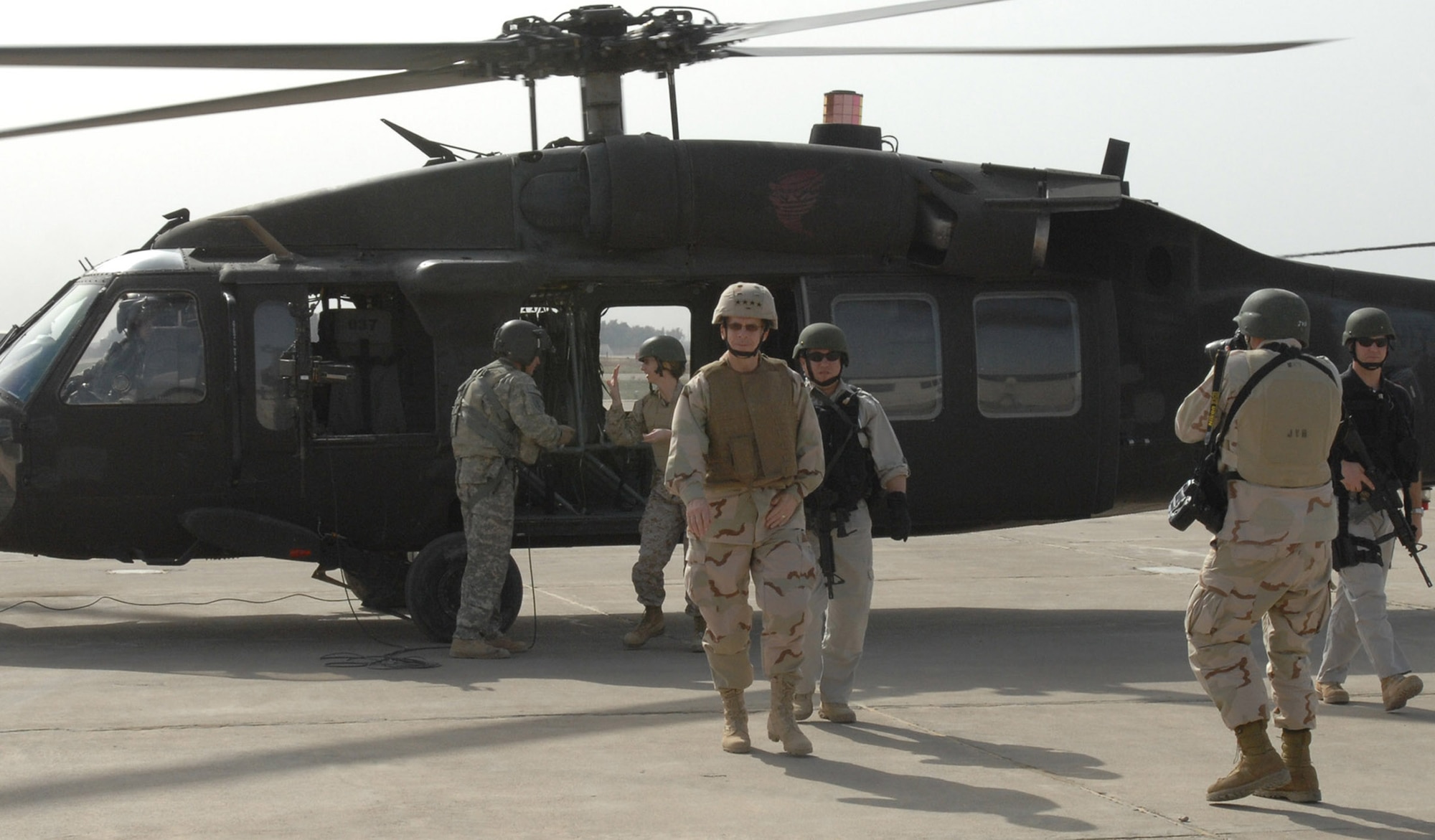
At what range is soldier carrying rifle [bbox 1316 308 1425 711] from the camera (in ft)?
23.2

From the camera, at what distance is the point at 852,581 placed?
6699 millimetres

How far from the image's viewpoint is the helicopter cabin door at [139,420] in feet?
28.4

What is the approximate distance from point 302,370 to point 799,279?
114 inches

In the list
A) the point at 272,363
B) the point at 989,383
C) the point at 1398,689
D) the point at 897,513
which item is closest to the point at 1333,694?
the point at 1398,689

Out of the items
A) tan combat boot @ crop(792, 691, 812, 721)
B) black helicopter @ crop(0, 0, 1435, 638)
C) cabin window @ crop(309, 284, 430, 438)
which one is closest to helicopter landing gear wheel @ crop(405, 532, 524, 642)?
black helicopter @ crop(0, 0, 1435, 638)

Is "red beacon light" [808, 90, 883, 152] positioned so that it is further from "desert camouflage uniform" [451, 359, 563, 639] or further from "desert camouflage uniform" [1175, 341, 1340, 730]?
"desert camouflage uniform" [1175, 341, 1340, 730]

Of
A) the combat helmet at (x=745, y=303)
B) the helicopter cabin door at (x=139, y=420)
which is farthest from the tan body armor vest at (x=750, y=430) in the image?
the helicopter cabin door at (x=139, y=420)

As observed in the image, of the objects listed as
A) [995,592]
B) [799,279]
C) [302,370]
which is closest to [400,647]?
[302,370]

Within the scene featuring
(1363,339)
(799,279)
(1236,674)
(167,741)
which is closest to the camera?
(1236,674)

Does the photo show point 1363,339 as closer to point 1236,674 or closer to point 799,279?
point 1236,674

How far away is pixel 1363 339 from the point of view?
725 centimetres

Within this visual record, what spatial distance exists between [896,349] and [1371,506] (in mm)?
3079

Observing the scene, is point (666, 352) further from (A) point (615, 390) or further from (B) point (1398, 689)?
(B) point (1398, 689)

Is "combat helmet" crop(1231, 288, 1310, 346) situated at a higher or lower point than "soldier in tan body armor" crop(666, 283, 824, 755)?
higher
